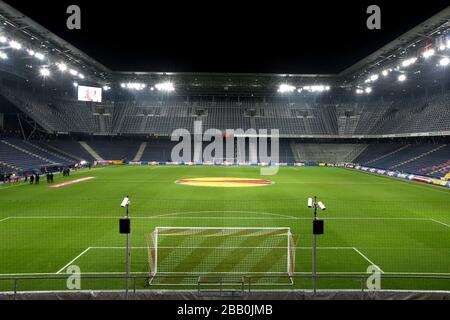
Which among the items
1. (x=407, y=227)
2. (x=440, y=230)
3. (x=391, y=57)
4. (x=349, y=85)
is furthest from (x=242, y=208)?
(x=349, y=85)

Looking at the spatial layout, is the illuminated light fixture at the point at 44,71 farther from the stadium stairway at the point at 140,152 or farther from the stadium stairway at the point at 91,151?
the stadium stairway at the point at 140,152

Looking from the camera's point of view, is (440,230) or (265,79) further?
(265,79)

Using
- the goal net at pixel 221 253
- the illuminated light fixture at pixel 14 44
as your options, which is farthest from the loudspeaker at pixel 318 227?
the illuminated light fixture at pixel 14 44

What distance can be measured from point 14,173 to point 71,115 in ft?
117

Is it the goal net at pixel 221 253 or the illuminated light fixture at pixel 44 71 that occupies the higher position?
the illuminated light fixture at pixel 44 71

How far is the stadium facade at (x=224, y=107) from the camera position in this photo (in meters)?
49.1

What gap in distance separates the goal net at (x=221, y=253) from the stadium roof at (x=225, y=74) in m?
31.5

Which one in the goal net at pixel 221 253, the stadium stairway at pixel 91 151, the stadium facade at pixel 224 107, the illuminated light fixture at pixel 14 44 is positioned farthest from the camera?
the stadium stairway at pixel 91 151

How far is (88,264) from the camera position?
43.8 ft

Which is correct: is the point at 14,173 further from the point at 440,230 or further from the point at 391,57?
the point at 391,57

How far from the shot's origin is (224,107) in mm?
89750

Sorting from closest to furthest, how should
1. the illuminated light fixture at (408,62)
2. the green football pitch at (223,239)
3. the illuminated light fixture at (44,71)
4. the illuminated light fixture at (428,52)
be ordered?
the green football pitch at (223,239)
the illuminated light fixture at (428,52)
the illuminated light fixture at (408,62)
the illuminated light fixture at (44,71)

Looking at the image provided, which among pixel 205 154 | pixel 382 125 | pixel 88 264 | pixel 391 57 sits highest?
pixel 391 57

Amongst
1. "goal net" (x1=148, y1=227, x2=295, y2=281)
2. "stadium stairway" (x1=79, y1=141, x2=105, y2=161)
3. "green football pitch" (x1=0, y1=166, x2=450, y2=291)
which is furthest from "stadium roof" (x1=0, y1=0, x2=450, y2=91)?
"goal net" (x1=148, y1=227, x2=295, y2=281)
